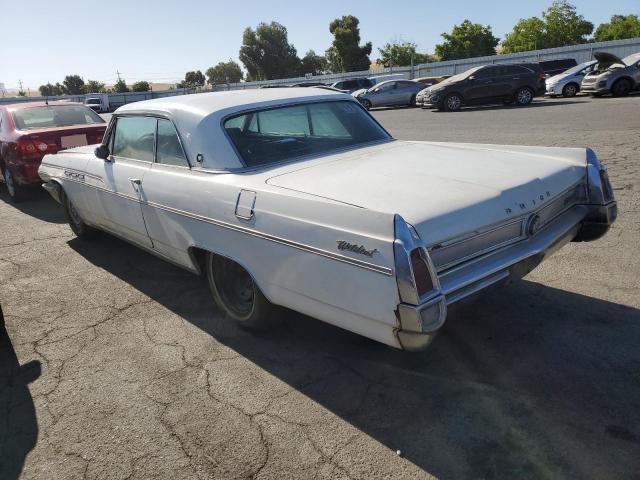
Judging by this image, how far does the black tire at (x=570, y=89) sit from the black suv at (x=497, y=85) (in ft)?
7.53

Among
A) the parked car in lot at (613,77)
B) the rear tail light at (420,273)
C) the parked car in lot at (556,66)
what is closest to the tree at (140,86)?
the parked car in lot at (556,66)

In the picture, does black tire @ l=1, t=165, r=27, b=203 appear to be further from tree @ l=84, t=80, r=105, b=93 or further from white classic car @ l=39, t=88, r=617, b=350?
tree @ l=84, t=80, r=105, b=93

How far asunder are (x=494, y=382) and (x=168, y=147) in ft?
8.76

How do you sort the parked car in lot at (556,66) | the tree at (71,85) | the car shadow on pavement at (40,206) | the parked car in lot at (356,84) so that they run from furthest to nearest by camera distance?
the tree at (71,85) → the parked car in lot at (356,84) → the parked car in lot at (556,66) → the car shadow on pavement at (40,206)

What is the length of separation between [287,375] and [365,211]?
1.18 m

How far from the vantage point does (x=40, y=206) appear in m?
7.66

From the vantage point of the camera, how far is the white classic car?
223 cm

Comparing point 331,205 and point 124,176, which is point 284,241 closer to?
point 331,205

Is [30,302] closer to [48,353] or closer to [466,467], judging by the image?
[48,353]

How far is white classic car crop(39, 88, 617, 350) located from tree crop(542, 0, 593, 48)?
71.8 m

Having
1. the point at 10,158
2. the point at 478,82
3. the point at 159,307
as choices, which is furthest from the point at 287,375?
the point at 478,82

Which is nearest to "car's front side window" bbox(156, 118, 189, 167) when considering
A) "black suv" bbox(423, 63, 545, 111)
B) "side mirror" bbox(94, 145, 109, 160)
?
"side mirror" bbox(94, 145, 109, 160)

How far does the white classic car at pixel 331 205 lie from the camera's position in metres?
2.23

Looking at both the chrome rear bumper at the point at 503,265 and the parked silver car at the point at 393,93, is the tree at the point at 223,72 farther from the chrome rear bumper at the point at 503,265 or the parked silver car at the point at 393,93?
the chrome rear bumper at the point at 503,265
